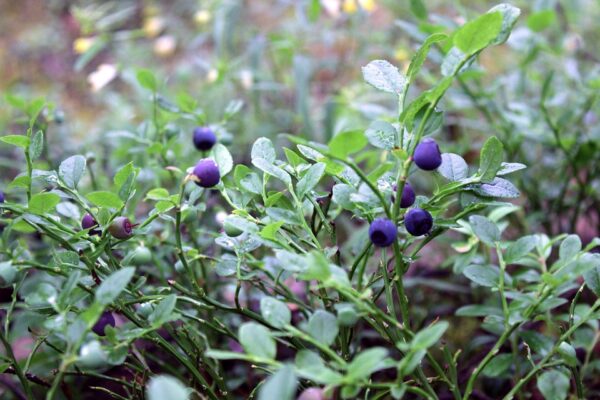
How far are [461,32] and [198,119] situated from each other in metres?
0.46

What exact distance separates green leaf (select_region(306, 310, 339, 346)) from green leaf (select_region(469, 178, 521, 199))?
0.66 feet

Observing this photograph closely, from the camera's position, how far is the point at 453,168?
2.16ft

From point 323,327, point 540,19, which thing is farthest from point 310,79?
point 323,327

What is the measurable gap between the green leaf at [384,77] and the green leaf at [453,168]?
8 centimetres

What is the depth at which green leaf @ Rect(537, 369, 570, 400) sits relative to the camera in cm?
60

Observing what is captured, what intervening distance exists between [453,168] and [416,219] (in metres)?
0.09

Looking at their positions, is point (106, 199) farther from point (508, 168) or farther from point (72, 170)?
Result: point (508, 168)

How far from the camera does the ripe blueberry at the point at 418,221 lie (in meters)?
A: 0.60

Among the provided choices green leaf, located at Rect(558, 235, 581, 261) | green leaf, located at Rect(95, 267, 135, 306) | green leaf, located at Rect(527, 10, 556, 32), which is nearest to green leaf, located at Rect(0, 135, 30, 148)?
green leaf, located at Rect(95, 267, 135, 306)

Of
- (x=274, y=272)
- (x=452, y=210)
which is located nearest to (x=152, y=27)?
(x=452, y=210)

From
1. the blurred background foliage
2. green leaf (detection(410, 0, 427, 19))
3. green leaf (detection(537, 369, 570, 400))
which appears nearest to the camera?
green leaf (detection(537, 369, 570, 400))

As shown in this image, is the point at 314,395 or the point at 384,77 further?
the point at 384,77

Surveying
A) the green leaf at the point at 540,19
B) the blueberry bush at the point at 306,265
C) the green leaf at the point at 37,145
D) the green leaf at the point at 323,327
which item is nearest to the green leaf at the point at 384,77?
the blueberry bush at the point at 306,265

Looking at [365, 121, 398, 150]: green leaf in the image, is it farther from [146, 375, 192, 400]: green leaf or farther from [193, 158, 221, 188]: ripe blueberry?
[146, 375, 192, 400]: green leaf
